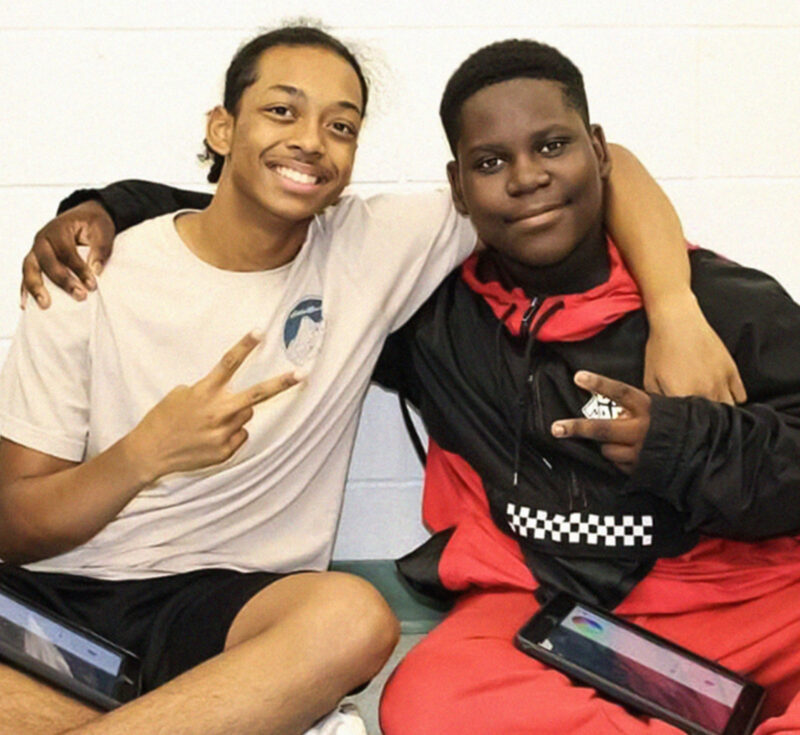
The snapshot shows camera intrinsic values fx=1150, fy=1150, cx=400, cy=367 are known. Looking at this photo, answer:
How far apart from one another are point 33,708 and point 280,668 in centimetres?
24

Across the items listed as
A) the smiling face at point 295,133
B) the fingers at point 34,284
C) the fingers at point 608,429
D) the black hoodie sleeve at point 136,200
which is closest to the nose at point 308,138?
the smiling face at point 295,133

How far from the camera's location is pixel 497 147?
1.26m

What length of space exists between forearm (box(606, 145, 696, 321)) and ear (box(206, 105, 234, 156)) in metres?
0.45

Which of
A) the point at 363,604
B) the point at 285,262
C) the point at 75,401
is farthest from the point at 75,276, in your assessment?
the point at 363,604

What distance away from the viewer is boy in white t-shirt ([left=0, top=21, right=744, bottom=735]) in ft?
3.92

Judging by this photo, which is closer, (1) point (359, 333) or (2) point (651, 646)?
(2) point (651, 646)

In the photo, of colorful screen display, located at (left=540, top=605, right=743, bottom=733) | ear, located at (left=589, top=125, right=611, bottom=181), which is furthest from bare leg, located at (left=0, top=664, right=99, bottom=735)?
ear, located at (left=589, top=125, right=611, bottom=181)

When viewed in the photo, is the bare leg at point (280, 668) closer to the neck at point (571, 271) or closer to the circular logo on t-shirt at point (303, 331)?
the circular logo on t-shirt at point (303, 331)

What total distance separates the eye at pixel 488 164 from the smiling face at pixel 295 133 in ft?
0.51

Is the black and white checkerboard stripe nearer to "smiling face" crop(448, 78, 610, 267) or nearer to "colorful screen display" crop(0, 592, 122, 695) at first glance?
"smiling face" crop(448, 78, 610, 267)

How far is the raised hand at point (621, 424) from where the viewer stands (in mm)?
1113

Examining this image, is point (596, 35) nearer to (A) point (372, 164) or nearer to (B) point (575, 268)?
(A) point (372, 164)

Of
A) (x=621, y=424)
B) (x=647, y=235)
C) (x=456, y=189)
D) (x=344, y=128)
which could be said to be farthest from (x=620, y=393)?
(x=344, y=128)

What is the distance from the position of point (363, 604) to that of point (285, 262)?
0.43 metres
